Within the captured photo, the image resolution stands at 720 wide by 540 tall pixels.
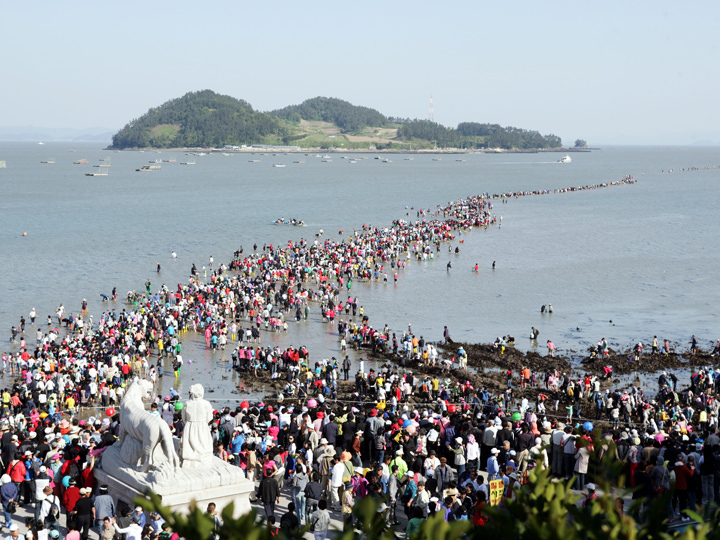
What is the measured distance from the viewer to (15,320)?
132ft

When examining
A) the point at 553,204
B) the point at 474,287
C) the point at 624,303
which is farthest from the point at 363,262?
the point at 553,204

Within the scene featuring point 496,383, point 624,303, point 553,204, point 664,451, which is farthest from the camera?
point 553,204

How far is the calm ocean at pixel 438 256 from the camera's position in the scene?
39.9 meters

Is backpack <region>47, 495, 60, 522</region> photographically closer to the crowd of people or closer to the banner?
the crowd of people

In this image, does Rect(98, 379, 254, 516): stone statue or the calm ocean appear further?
the calm ocean

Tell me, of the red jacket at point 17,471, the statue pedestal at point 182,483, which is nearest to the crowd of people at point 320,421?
the red jacket at point 17,471

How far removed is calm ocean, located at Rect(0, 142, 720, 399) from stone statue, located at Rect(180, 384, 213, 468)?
16.7 m

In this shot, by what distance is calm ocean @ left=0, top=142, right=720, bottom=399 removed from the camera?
39938 mm

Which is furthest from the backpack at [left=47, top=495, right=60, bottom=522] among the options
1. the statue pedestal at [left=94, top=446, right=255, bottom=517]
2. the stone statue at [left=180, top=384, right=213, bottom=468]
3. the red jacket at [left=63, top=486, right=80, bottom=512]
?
the stone statue at [left=180, top=384, right=213, bottom=468]

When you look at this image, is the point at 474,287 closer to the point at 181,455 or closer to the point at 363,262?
the point at 363,262

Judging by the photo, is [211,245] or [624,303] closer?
[624,303]

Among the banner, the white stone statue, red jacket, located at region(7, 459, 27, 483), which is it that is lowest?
red jacket, located at region(7, 459, 27, 483)

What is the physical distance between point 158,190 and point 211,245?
70.7 m

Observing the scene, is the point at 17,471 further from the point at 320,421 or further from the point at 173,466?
the point at 320,421
